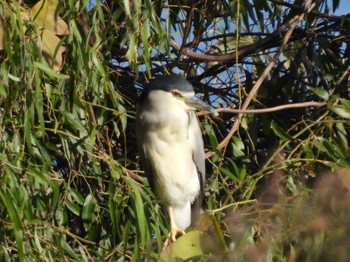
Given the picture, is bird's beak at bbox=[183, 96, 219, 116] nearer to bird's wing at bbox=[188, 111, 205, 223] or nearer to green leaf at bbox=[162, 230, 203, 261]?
bird's wing at bbox=[188, 111, 205, 223]

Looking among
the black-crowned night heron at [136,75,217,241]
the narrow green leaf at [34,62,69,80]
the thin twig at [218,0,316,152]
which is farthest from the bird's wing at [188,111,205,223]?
the narrow green leaf at [34,62,69,80]

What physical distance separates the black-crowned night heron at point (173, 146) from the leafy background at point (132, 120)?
12 cm

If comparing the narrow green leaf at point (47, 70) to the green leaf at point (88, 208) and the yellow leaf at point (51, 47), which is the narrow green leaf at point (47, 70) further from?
the green leaf at point (88, 208)

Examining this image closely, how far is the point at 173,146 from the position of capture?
4141mm

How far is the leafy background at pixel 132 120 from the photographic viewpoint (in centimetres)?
279

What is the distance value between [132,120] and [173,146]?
10.4 inches

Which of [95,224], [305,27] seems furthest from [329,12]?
[95,224]

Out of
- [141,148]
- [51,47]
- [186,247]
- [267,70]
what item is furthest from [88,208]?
[267,70]

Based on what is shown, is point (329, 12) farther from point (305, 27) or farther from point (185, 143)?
point (185, 143)

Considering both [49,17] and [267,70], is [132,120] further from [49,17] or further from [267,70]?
[49,17]

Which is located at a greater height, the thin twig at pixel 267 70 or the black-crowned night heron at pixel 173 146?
the thin twig at pixel 267 70

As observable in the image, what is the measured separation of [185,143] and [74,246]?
0.91 meters

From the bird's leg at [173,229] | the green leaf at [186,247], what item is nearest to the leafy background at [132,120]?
the green leaf at [186,247]

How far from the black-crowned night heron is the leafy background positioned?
4.6 inches
